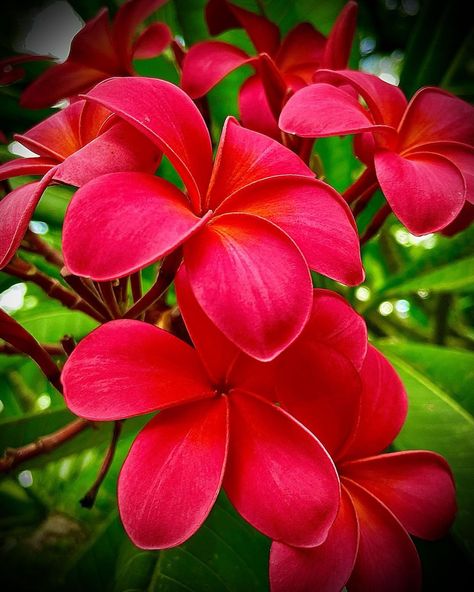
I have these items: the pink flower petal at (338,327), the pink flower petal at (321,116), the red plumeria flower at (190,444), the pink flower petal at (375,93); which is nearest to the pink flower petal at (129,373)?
the red plumeria flower at (190,444)

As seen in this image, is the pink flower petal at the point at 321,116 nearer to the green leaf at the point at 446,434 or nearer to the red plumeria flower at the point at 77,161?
the red plumeria flower at the point at 77,161

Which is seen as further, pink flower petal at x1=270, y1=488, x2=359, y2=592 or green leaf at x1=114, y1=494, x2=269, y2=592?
green leaf at x1=114, y1=494, x2=269, y2=592

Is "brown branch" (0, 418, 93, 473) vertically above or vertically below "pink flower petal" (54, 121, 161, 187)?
below

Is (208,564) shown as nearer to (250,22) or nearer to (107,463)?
(107,463)

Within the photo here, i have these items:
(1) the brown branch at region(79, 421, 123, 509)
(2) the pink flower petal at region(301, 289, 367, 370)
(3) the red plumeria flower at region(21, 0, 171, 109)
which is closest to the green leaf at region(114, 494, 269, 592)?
(1) the brown branch at region(79, 421, 123, 509)

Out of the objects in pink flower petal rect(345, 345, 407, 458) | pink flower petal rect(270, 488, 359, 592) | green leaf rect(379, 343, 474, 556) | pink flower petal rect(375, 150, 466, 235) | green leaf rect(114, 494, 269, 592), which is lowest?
green leaf rect(114, 494, 269, 592)

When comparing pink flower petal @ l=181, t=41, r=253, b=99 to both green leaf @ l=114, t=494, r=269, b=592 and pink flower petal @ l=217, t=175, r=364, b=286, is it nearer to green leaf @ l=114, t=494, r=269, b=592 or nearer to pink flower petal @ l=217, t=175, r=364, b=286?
pink flower petal @ l=217, t=175, r=364, b=286
